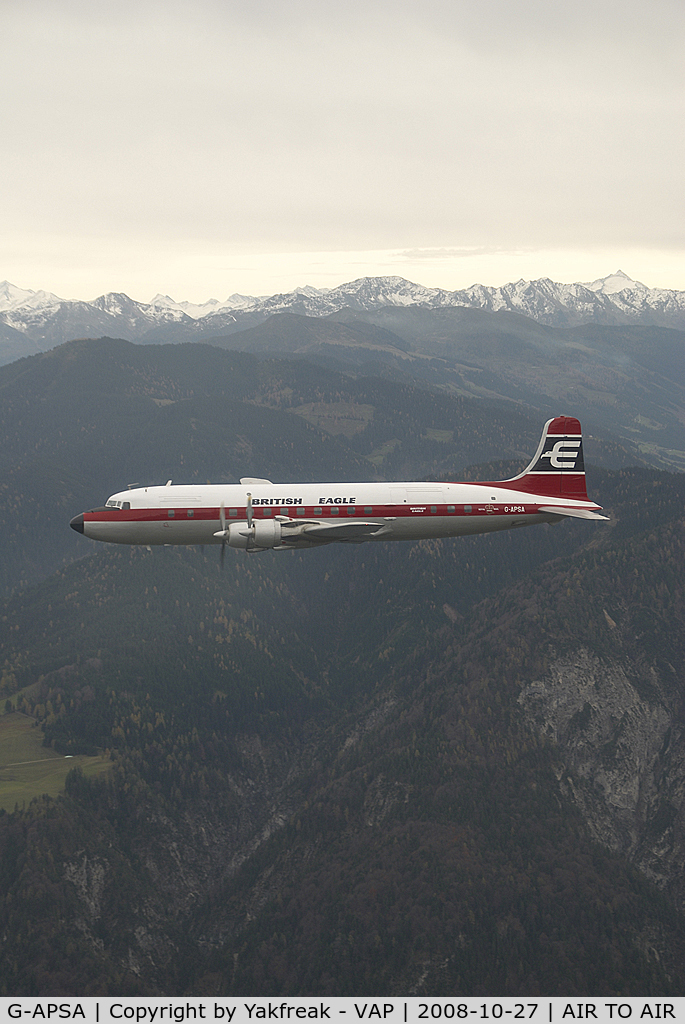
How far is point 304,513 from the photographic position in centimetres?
10675

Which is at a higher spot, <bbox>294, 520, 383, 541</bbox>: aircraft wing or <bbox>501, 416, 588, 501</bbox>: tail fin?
<bbox>501, 416, 588, 501</bbox>: tail fin

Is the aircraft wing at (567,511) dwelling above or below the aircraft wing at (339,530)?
above

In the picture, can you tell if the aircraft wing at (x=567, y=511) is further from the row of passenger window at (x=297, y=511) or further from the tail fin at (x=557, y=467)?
the row of passenger window at (x=297, y=511)

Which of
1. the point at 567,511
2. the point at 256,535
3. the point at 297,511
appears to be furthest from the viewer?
the point at 567,511

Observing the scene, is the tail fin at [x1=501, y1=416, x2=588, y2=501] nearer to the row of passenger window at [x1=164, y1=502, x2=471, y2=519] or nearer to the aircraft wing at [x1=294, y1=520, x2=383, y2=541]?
the row of passenger window at [x1=164, y1=502, x2=471, y2=519]

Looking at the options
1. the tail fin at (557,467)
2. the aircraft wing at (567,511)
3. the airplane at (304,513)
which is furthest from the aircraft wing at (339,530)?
the tail fin at (557,467)

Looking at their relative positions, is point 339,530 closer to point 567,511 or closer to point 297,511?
point 297,511

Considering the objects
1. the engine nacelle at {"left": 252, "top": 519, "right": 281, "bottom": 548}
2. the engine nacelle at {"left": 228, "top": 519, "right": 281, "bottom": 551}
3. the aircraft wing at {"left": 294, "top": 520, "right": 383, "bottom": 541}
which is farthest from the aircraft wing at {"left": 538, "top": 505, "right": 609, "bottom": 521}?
the engine nacelle at {"left": 228, "top": 519, "right": 281, "bottom": 551}

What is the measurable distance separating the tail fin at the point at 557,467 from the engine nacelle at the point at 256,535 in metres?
41.2

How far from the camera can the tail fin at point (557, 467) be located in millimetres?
121688

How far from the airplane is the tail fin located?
5566 millimetres

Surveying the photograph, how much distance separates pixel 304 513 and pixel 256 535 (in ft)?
30.3

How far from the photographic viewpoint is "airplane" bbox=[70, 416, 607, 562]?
10494cm

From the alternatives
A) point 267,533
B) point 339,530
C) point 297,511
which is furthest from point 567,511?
point 267,533
